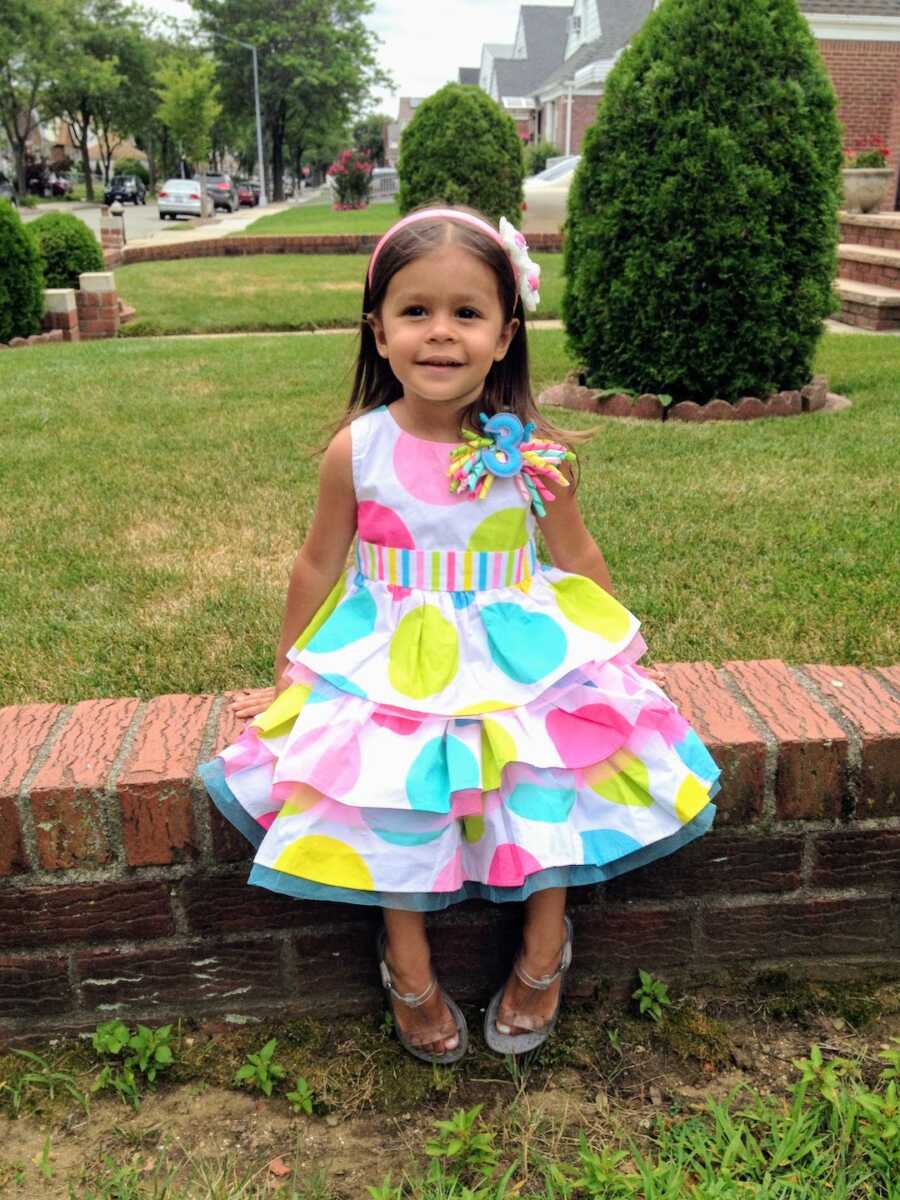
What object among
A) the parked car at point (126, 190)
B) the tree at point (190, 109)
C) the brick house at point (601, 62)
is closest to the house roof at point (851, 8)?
the brick house at point (601, 62)

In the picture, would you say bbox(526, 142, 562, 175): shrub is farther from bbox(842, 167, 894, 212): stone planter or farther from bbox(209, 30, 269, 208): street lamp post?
bbox(842, 167, 894, 212): stone planter

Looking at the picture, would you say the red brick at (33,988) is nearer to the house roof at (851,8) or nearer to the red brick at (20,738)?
the red brick at (20,738)

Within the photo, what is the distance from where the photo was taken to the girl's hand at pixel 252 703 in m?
1.89

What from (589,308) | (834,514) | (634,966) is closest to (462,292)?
(634,966)

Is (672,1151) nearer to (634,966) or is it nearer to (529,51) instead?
(634,966)

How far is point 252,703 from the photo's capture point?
1919 millimetres

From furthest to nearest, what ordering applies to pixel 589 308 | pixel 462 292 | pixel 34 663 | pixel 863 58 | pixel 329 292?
pixel 863 58 < pixel 329 292 < pixel 589 308 < pixel 34 663 < pixel 462 292

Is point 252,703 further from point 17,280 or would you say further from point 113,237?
point 113,237

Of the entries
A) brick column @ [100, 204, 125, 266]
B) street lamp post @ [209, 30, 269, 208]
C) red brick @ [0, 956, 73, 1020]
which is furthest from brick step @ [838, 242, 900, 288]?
street lamp post @ [209, 30, 269, 208]

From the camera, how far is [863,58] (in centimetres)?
1939

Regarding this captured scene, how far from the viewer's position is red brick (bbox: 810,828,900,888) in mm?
1871

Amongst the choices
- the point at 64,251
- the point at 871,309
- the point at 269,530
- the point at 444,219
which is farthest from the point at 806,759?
the point at 64,251

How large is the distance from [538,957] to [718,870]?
366 mm

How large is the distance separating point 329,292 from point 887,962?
11.2 m
